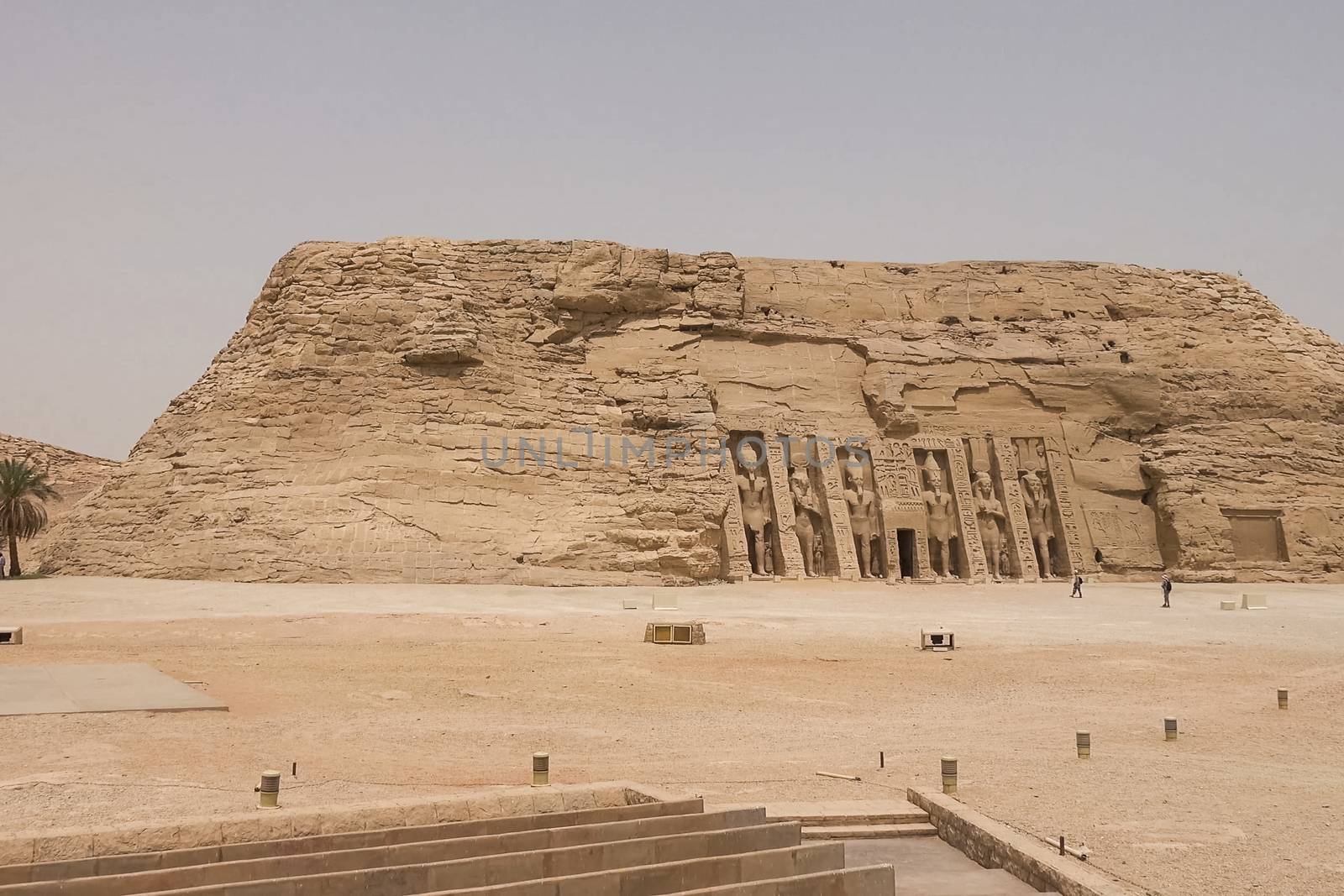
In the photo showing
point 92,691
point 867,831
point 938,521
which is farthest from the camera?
point 938,521

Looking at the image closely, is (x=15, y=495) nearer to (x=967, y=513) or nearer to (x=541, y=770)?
(x=967, y=513)

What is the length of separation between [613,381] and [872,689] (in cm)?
1778

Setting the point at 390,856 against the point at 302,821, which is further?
the point at 302,821

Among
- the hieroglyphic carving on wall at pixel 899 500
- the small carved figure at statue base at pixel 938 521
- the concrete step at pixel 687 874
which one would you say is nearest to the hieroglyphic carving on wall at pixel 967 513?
the small carved figure at statue base at pixel 938 521

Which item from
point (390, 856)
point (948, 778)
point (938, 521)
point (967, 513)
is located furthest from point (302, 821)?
point (967, 513)

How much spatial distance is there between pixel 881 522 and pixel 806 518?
205 cm

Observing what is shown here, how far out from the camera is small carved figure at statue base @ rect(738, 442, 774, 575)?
97.6 ft

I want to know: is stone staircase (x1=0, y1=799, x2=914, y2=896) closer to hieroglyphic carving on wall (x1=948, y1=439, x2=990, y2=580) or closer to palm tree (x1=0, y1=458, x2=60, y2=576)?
palm tree (x1=0, y1=458, x2=60, y2=576)

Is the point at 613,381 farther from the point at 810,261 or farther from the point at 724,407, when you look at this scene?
the point at 810,261

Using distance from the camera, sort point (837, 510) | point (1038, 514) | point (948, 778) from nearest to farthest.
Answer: point (948, 778)
point (837, 510)
point (1038, 514)

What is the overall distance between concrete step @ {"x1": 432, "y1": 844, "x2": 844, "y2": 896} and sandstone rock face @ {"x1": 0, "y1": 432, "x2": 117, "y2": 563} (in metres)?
39.4

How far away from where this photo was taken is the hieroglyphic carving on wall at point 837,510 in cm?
2973

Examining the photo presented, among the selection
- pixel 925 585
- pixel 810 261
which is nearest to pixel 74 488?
pixel 810 261

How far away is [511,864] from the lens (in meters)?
6.12
